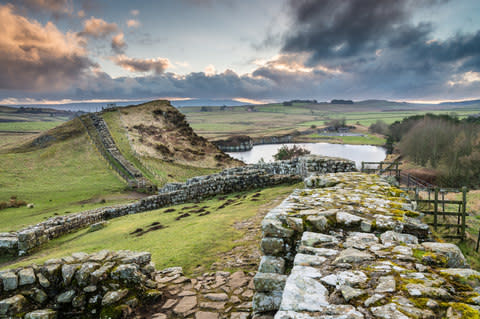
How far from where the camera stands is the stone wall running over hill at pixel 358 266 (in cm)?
280

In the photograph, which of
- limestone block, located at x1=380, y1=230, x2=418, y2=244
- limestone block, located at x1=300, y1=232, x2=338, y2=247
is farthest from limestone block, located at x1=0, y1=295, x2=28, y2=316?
limestone block, located at x1=380, y1=230, x2=418, y2=244

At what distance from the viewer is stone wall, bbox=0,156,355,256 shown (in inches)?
493

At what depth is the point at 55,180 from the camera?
2962 cm

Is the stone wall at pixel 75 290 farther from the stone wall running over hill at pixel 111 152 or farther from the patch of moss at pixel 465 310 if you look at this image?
the stone wall running over hill at pixel 111 152

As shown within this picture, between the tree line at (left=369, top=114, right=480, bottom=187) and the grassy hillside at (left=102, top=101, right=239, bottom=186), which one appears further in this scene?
the grassy hillside at (left=102, top=101, right=239, bottom=186)

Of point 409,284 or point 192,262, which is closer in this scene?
point 409,284

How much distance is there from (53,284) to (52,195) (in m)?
24.8

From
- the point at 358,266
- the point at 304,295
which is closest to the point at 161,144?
the point at 358,266

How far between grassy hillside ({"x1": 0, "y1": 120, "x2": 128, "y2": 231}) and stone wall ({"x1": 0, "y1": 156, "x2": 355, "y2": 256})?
13.6 ft

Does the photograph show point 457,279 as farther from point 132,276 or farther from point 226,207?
point 226,207

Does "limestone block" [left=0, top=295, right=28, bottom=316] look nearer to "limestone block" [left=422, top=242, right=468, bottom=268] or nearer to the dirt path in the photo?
the dirt path

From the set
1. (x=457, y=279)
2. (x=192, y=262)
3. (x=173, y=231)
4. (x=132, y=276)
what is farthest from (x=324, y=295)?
(x=173, y=231)

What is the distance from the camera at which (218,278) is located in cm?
606

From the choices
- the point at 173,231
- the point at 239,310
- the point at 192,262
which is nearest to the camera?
the point at 239,310
